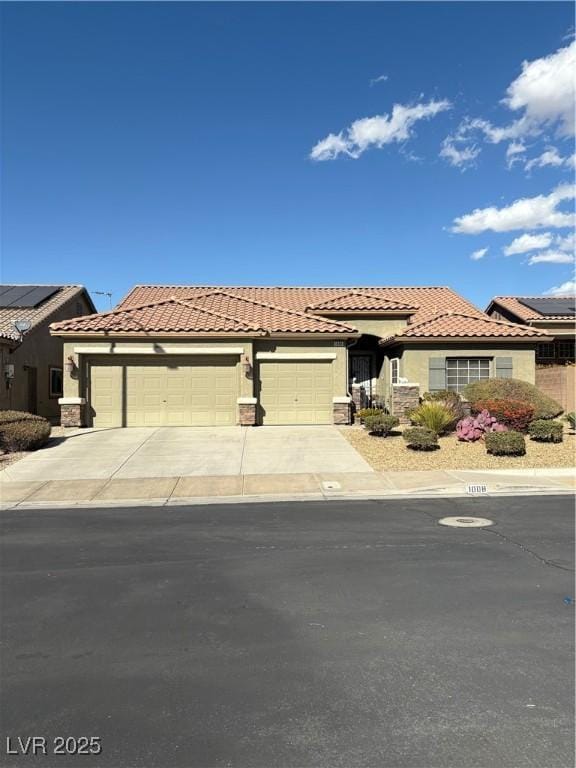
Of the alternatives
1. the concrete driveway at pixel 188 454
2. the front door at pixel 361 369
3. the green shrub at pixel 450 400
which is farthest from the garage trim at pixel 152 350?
the front door at pixel 361 369

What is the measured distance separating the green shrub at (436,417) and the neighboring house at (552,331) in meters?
5.74

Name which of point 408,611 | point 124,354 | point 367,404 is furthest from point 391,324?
point 408,611

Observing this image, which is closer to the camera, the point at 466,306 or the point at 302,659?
the point at 302,659

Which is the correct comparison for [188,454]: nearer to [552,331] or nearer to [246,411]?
[246,411]

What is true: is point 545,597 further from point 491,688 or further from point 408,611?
point 491,688

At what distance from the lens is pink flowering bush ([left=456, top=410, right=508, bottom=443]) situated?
614 inches

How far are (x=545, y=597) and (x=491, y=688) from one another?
1943mm

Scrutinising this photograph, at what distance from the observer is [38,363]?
23.8 meters

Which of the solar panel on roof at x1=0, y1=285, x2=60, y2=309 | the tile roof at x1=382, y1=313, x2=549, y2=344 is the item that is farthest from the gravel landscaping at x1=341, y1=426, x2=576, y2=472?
the solar panel on roof at x1=0, y1=285, x2=60, y2=309

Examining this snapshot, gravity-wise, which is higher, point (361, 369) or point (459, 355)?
point (459, 355)

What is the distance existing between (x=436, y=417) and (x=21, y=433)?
1122 centimetres

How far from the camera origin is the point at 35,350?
77.0ft

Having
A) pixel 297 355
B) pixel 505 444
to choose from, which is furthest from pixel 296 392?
pixel 505 444

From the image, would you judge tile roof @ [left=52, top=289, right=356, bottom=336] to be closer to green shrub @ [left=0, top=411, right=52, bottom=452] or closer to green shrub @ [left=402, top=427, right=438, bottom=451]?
green shrub @ [left=0, top=411, right=52, bottom=452]
